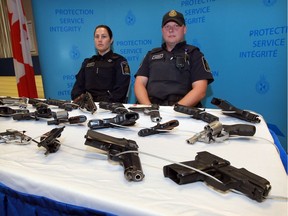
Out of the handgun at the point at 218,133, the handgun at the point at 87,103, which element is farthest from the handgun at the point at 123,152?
the handgun at the point at 87,103

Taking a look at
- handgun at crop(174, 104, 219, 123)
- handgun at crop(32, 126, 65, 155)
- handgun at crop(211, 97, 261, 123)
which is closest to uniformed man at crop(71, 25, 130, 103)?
handgun at crop(174, 104, 219, 123)

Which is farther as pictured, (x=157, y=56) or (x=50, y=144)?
(x=157, y=56)

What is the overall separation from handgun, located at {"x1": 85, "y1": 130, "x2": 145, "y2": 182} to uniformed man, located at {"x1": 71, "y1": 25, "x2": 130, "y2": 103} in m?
1.35

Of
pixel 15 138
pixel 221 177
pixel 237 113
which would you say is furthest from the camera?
pixel 237 113

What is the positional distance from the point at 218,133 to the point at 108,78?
4.74 ft

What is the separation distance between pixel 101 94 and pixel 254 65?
126 cm

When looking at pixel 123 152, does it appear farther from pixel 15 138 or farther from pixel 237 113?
pixel 237 113

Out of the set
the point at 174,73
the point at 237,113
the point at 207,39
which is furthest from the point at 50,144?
the point at 207,39

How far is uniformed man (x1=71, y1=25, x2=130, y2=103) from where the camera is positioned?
198cm

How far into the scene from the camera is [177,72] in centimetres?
165

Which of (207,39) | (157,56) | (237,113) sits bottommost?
(237,113)

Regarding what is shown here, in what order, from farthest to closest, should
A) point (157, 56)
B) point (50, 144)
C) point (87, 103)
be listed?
point (157, 56)
point (87, 103)
point (50, 144)

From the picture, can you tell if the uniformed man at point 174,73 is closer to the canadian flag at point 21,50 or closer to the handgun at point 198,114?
the handgun at point 198,114

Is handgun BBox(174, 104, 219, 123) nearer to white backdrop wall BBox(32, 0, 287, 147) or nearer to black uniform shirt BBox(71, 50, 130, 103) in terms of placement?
black uniform shirt BBox(71, 50, 130, 103)
